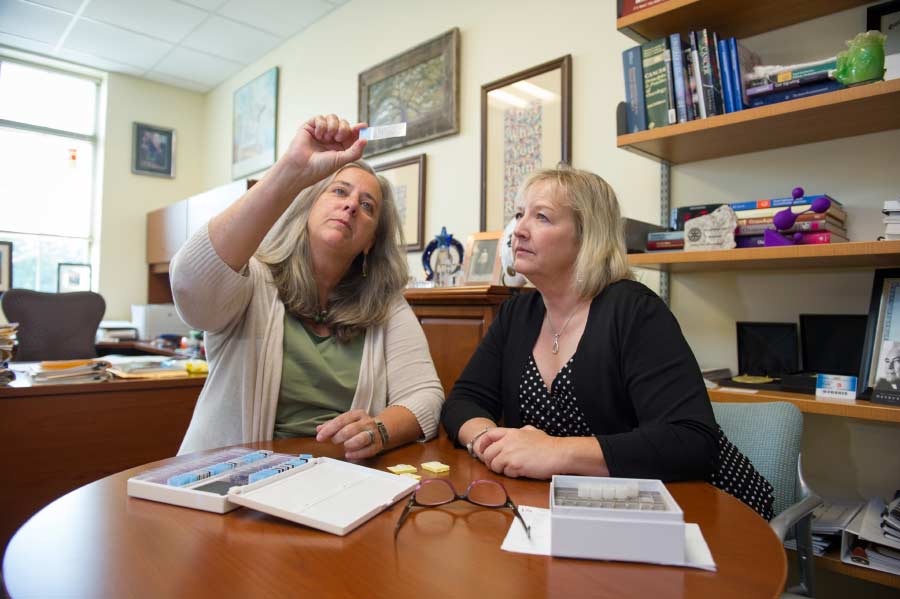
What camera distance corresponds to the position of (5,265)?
474 cm

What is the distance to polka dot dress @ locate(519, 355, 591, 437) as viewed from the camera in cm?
124

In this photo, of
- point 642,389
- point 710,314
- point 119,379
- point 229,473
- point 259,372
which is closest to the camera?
point 229,473

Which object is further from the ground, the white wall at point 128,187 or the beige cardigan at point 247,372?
the white wall at point 128,187

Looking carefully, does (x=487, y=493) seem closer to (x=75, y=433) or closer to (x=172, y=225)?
(x=75, y=433)

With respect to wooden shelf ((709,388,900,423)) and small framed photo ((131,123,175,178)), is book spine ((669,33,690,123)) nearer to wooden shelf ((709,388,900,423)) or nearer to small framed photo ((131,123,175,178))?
wooden shelf ((709,388,900,423))

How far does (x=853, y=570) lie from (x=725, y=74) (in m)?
1.35

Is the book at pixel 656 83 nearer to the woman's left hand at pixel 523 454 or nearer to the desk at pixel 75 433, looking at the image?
the woman's left hand at pixel 523 454

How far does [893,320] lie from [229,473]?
5.31 feet

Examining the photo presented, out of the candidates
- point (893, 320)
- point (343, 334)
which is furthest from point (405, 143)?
point (893, 320)

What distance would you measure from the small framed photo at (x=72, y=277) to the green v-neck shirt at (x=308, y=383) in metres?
4.62

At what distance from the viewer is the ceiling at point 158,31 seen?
3.91 metres

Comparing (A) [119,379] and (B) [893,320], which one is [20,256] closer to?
(A) [119,379]

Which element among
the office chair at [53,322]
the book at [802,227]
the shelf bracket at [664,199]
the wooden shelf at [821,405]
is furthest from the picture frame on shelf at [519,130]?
the office chair at [53,322]

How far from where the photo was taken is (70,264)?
5.07 meters
